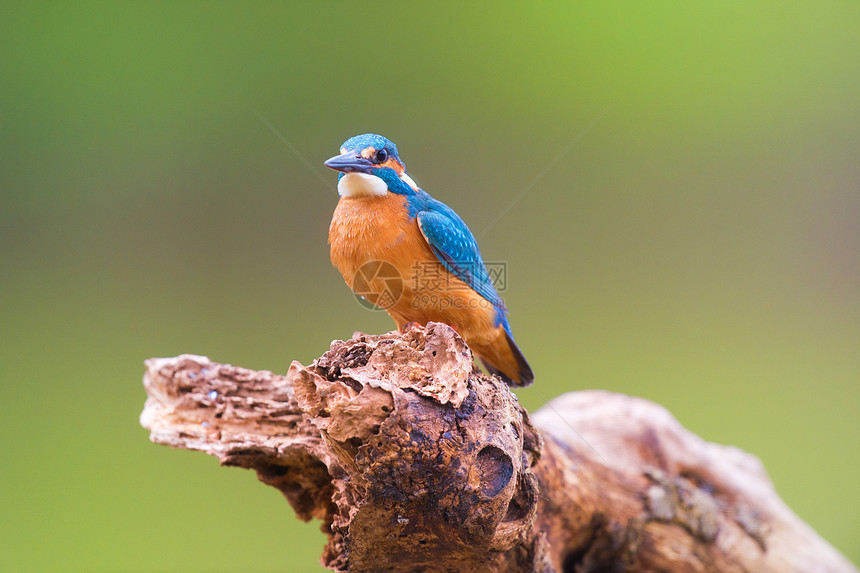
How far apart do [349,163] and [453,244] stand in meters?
0.58

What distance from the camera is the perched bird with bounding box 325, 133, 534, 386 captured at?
2.77m

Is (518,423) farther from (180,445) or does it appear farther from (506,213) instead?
(506,213)

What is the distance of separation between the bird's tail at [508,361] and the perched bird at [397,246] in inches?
10.8

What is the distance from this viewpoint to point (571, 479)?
302 centimetres

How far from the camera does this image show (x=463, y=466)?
1.93 m

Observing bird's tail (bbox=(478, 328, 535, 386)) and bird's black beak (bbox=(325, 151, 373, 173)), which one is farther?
bird's tail (bbox=(478, 328, 535, 386))

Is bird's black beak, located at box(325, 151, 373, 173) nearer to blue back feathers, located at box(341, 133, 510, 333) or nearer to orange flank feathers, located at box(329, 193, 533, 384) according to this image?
blue back feathers, located at box(341, 133, 510, 333)

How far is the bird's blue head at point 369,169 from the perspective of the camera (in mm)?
2750

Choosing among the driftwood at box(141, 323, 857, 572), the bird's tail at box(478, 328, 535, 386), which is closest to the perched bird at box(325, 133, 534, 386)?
the bird's tail at box(478, 328, 535, 386)

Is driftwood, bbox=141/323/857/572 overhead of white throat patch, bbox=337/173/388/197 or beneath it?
beneath

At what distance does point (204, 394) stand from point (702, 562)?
2.63 metres

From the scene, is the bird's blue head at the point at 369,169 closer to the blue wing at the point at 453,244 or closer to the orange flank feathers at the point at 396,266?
the orange flank feathers at the point at 396,266

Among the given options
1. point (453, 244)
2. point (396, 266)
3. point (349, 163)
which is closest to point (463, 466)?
point (396, 266)

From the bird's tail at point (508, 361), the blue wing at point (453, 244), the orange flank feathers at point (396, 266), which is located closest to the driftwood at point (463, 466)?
the bird's tail at point (508, 361)
